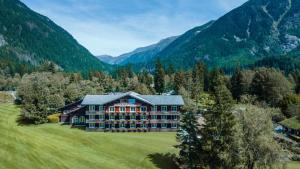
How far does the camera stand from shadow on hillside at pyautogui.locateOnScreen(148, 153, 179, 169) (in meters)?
67.3

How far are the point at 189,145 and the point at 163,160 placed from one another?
6542mm

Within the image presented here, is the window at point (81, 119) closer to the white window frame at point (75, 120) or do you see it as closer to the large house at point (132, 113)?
the white window frame at point (75, 120)

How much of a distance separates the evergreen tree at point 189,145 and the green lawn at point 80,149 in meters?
4.15

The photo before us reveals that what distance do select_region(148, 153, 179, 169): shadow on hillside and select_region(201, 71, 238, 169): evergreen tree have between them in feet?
26.9

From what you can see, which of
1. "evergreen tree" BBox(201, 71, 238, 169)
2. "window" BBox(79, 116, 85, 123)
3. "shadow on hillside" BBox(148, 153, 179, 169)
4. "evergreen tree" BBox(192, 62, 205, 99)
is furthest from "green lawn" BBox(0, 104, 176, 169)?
"evergreen tree" BBox(192, 62, 205, 99)

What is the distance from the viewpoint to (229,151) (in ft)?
198

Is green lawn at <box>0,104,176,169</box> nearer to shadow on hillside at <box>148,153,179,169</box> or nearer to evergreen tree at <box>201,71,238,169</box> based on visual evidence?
shadow on hillside at <box>148,153,179,169</box>

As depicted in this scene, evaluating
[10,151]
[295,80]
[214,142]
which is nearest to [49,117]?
[10,151]

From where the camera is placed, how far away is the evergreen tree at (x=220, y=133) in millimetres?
60062

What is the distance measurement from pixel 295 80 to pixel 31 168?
144m

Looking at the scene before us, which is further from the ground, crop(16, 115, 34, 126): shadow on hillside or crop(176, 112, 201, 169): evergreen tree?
crop(16, 115, 34, 126): shadow on hillside

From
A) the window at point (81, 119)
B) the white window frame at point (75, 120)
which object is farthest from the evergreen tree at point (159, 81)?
the white window frame at point (75, 120)

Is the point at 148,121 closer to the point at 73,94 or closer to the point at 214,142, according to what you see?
the point at 214,142

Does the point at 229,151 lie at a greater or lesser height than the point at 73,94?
lesser
